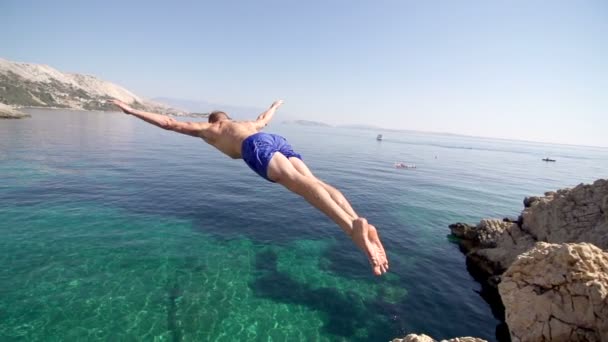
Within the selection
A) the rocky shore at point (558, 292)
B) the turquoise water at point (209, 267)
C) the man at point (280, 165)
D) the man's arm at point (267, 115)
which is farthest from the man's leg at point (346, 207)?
the turquoise water at point (209, 267)

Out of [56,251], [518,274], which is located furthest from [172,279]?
[518,274]

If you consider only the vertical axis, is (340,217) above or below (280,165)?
below

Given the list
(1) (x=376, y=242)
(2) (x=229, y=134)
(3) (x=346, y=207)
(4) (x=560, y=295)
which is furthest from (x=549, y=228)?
(2) (x=229, y=134)

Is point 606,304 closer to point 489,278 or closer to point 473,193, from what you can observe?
point 489,278

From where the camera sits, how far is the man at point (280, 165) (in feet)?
13.9

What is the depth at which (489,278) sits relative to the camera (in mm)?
13633

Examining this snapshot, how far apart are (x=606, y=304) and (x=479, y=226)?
12.3m

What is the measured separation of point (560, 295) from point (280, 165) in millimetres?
7899

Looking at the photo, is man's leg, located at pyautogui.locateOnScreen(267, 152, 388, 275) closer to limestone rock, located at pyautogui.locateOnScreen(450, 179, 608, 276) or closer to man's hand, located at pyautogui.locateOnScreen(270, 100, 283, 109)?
man's hand, located at pyautogui.locateOnScreen(270, 100, 283, 109)

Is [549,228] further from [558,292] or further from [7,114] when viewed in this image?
[7,114]

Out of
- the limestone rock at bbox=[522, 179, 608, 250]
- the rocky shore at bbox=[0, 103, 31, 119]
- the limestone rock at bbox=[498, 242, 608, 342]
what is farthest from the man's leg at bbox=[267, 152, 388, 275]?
the rocky shore at bbox=[0, 103, 31, 119]

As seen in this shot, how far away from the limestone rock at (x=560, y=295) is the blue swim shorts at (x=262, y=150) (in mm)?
7346

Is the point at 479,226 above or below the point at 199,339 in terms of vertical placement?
above

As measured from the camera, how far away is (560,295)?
6.99 m
